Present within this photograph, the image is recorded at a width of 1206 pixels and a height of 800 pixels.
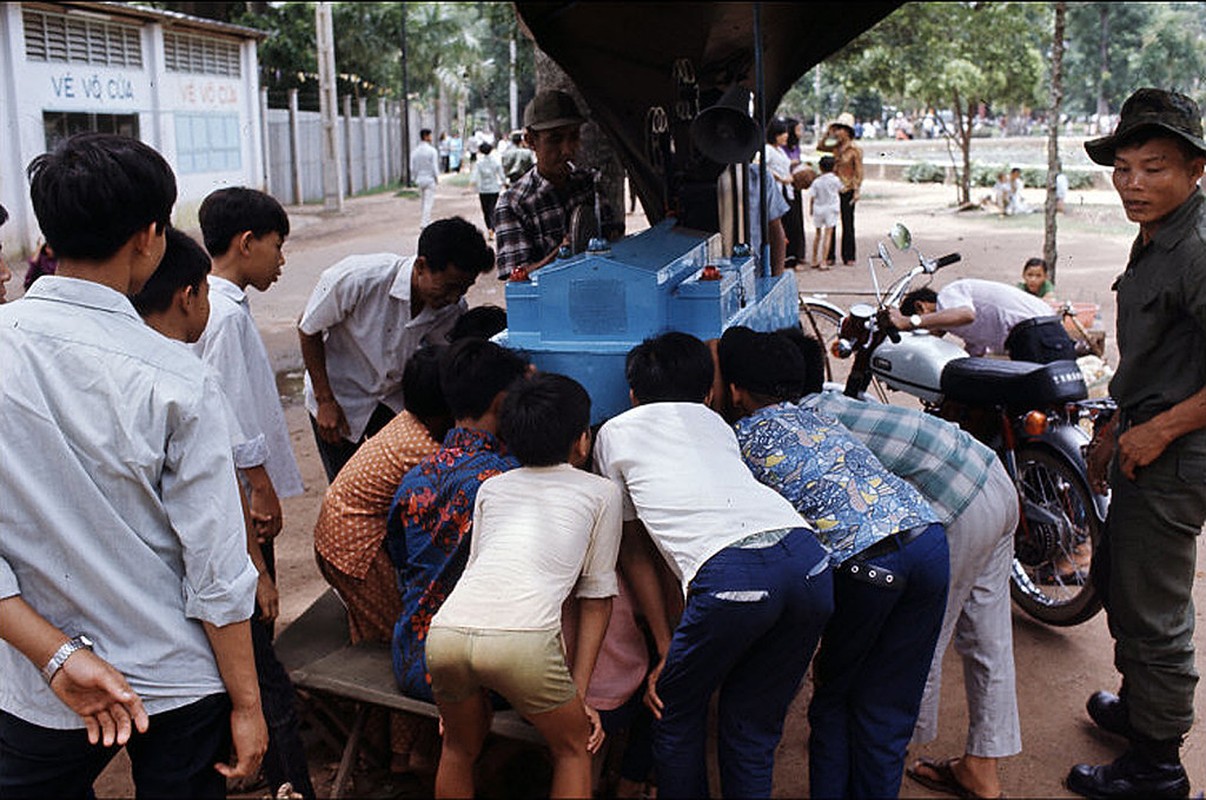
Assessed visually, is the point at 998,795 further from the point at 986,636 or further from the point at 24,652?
the point at 24,652

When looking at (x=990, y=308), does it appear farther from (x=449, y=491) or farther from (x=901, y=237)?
(x=449, y=491)

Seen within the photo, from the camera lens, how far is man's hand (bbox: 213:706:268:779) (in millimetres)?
1985

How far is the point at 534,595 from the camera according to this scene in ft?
8.38

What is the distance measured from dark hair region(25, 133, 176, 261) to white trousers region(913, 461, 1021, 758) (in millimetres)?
2251

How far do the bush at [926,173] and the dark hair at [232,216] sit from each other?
86.5 feet

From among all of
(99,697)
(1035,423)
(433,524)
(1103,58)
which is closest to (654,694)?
(433,524)

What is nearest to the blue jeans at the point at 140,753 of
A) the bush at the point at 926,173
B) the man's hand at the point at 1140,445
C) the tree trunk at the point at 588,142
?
the man's hand at the point at 1140,445

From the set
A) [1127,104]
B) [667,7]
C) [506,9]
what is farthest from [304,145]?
[1127,104]

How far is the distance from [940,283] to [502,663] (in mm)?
10062

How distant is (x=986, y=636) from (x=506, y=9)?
39.3 feet

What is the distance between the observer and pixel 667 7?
4.17m

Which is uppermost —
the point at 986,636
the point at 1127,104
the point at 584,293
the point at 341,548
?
the point at 1127,104

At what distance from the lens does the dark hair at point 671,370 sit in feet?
9.57

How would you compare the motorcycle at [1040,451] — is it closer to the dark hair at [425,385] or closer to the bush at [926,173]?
the dark hair at [425,385]
